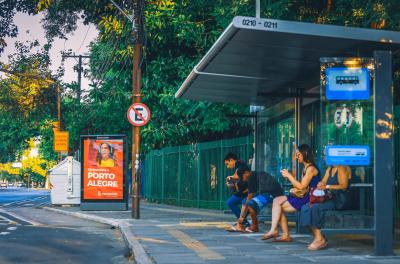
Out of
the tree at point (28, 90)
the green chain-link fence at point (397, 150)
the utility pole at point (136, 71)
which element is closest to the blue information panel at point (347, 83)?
the green chain-link fence at point (397, 150)

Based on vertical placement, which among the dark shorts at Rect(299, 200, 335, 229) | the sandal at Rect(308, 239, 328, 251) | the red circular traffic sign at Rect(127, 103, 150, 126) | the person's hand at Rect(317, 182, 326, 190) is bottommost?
the sandal at Rect(308, 239, 328, 251)

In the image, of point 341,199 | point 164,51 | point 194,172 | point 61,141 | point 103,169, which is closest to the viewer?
point 341,199

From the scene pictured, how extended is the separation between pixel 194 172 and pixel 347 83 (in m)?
16.3

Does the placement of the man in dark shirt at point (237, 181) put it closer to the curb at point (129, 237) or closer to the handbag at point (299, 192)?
the curb at point (129, 237)

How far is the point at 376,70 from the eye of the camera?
10.3 m

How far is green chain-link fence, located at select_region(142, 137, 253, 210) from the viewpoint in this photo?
78.0 feet

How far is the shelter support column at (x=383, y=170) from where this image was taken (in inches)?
399

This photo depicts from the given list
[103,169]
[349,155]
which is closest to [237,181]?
[349,155]

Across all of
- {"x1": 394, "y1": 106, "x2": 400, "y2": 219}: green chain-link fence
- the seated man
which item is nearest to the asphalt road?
the seated man

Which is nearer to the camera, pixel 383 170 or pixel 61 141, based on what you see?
pixel 383 170

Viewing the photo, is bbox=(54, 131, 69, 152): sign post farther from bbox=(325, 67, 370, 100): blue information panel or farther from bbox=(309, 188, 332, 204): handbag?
bbox=(325, 67, 370, 100): blue information panel

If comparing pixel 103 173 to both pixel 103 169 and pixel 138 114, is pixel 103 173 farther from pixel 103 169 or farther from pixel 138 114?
pixel 138 114

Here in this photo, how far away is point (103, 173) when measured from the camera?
23969mm

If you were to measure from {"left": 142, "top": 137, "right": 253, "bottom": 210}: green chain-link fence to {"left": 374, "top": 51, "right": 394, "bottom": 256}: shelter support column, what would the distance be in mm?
11587
